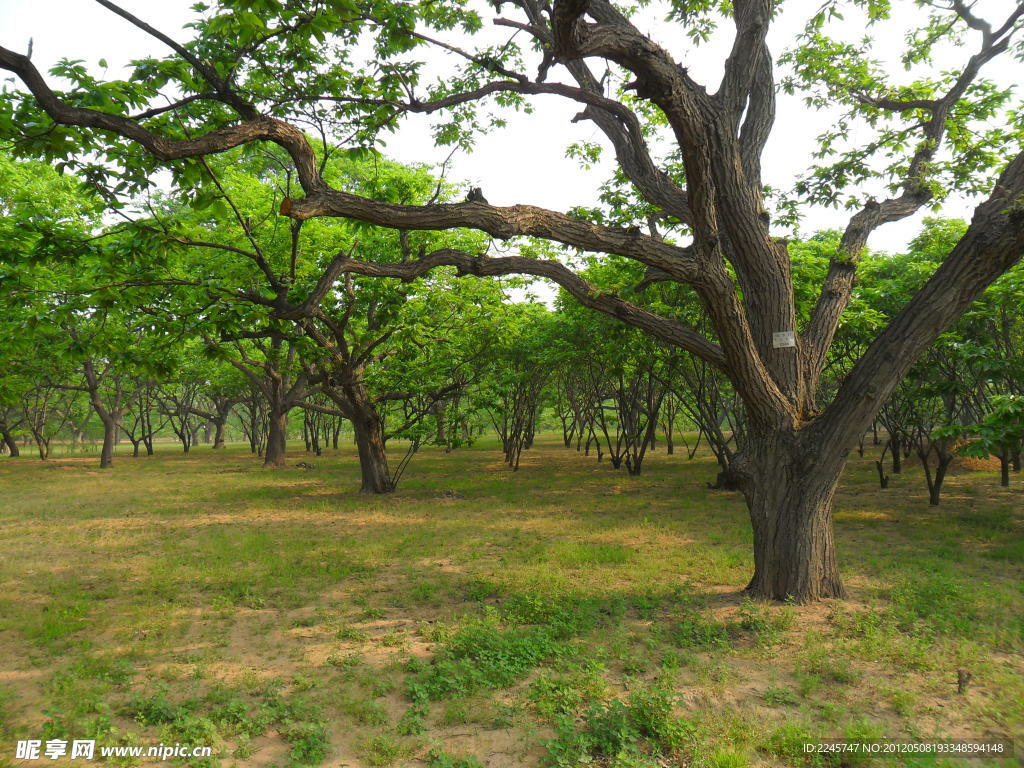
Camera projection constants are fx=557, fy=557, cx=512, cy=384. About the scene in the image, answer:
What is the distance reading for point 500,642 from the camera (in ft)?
16.1

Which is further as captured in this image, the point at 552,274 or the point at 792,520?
the point at 792,520

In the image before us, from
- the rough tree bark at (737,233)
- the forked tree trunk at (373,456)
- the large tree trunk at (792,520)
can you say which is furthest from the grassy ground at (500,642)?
the forked tree trunk at (373,456)

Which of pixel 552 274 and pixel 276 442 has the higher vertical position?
pixel 552 274

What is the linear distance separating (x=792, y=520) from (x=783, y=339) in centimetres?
184

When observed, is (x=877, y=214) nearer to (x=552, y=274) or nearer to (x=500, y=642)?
(x=552, y=274)

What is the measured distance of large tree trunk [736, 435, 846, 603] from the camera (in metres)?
5.52

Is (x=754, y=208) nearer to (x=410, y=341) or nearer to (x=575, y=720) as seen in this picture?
(x=575, y=720)

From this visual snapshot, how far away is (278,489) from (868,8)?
17334 mm

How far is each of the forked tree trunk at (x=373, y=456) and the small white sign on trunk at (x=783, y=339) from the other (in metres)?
10.9

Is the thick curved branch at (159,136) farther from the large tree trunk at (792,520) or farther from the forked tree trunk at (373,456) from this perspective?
the forked tree trunk at (373,456)

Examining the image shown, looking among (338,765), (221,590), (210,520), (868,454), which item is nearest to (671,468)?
(868,454)

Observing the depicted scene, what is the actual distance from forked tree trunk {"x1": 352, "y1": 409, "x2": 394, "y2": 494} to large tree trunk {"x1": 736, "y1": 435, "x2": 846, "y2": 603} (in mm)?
10707

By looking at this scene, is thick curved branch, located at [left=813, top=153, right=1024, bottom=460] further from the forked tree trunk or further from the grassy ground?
the forked tree trunk

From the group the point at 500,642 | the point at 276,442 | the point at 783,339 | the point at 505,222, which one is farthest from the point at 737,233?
the point at 276,442
